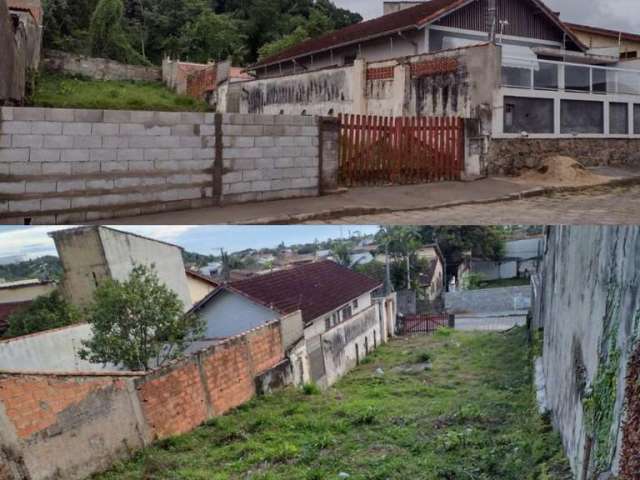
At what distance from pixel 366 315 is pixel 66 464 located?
7.33 m

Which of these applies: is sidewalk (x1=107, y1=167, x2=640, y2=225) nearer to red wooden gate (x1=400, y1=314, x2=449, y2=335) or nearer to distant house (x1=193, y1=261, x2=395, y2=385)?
distant house (x1=193, y1=261, x2=395, y2=385)

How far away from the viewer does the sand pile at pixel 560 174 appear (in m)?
9.27

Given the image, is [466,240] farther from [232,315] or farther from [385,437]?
[232,315]

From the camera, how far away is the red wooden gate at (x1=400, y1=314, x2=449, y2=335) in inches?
432

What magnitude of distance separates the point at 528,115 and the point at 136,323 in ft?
20.9

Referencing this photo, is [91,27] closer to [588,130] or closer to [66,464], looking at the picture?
[588,130]

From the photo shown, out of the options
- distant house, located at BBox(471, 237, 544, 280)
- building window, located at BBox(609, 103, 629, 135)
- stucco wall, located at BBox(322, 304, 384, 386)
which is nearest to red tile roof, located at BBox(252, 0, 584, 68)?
building window, located at BBox(609, 103, 629, 135)

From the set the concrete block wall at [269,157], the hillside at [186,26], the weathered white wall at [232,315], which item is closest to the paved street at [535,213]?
the concrete block wall at [269,157]

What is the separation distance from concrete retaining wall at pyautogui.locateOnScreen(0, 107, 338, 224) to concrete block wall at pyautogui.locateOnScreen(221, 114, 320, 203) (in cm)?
1

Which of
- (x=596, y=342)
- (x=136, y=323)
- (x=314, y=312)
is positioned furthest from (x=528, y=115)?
(x=596, y=342)

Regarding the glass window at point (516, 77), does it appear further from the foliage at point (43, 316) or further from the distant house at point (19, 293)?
the distant house at point (19, 293)

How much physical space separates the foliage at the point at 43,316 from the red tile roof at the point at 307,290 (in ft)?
6.57

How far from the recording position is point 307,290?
35.9 ft

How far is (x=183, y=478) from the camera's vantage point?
613 cm
